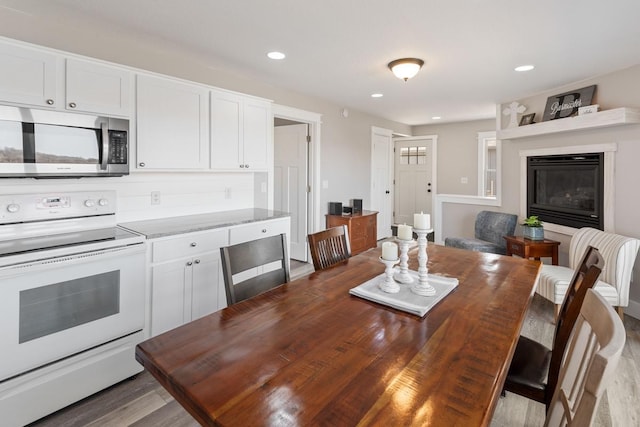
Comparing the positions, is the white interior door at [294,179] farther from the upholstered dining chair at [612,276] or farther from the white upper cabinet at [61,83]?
the upholstered dining chair at [612,276]

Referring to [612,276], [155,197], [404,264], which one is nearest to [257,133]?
[155,197]

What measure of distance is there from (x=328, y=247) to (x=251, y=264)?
608 millimetres

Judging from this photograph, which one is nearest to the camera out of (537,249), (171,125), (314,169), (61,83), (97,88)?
(61,83)

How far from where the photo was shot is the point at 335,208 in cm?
482

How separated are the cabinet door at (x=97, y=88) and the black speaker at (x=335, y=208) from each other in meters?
2.95

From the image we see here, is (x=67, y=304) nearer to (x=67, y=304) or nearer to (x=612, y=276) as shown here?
(x=67, y=304)

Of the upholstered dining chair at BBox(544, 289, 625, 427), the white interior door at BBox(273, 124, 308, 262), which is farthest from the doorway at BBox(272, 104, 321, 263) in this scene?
the upholstered dining chair at BBox(544, 289, 625, 427)

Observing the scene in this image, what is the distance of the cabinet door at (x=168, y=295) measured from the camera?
229cm

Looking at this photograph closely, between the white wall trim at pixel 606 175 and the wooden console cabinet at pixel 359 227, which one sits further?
the wooden console cabinet at pixel 359 227

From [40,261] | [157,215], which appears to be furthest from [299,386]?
[157,215]

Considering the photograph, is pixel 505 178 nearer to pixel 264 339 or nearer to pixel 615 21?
pixel 615 21

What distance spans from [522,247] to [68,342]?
400 centimetres

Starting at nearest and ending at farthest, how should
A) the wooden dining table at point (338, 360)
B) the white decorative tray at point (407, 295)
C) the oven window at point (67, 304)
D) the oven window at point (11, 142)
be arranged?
the wooden dining table at point (338, 360), the white decorative tray at point (407, 295), the oven window at point (67, 304), the oven window at point (11, 142)

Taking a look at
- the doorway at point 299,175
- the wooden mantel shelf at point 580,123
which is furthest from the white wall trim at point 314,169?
the wooden mantel shelf at point 580,123
